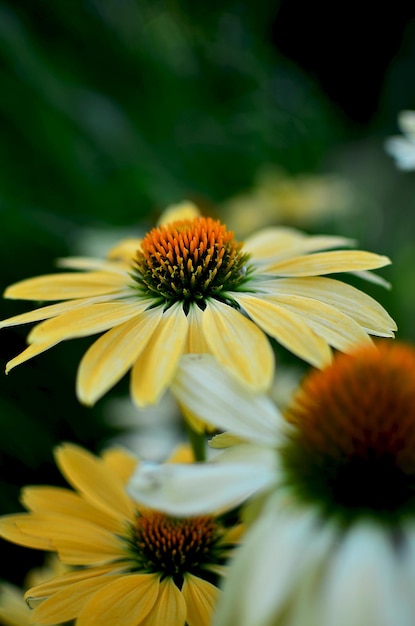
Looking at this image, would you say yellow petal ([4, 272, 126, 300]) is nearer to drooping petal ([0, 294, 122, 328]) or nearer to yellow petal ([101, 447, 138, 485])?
drooping petal ([0, 294, 122, 328])

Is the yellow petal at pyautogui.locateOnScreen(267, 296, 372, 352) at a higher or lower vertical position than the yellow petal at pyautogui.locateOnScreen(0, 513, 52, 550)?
higher

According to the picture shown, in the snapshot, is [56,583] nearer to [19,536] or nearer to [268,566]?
[19,536]

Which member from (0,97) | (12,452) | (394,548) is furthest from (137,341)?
(0,97)

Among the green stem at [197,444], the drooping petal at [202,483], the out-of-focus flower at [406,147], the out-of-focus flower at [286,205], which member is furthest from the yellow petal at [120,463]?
the out-of-focus flower at [286,205]

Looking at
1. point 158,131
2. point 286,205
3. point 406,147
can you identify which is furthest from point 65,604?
point 158,131

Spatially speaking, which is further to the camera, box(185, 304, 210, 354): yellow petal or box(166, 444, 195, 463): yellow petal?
box(166, 444, 195, 463): yellow petal

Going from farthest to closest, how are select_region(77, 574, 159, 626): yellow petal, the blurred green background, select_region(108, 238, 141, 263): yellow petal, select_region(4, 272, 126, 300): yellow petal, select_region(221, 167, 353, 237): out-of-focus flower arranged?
select_region(221, 167, 353, 237): out-of-focus flower → the blurred green background → select_region(108, 238, 141, 263): yellow petal → select_region(4, 272, 126, 300): yellow petal → select_region(77, 574, 159, 626): yellow petal

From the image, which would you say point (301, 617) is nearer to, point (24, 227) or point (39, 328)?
point (39, 328)

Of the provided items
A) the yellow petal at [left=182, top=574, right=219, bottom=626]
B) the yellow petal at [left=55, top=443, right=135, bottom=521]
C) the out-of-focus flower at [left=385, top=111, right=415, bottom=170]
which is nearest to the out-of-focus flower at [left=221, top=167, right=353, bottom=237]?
the out-of-focus flower at [left=385, top=111, right=415, bottom=170]

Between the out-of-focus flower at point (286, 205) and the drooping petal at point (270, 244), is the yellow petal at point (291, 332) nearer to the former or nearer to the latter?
the drooping petal at point (270, 244)
